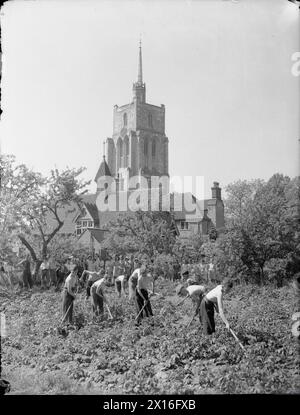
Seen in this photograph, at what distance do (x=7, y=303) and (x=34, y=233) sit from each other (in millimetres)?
5026

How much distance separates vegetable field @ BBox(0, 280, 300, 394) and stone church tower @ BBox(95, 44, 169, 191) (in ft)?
111

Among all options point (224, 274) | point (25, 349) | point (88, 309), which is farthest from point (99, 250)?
point (25, 349)

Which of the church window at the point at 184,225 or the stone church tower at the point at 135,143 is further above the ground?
the stone church tower at the point at 135,143

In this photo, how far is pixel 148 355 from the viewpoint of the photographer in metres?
8.19

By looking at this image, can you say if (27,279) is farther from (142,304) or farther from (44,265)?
(142,304)

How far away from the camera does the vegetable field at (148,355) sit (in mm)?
6523

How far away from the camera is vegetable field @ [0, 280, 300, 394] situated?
257 inches

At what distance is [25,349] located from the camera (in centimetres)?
924

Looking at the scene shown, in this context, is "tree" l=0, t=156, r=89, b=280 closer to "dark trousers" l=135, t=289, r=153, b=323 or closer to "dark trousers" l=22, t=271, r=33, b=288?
"dark trousers" l=22, t=271, r=33, b=288

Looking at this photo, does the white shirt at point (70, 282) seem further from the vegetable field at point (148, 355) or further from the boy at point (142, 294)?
the boy at point (142, 294)

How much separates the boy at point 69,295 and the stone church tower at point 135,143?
33.8 metres

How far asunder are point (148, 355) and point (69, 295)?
11.1ft

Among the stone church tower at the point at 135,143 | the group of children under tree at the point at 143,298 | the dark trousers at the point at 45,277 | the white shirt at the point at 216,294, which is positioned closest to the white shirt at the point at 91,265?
the dark trousers at the point at 45,277
